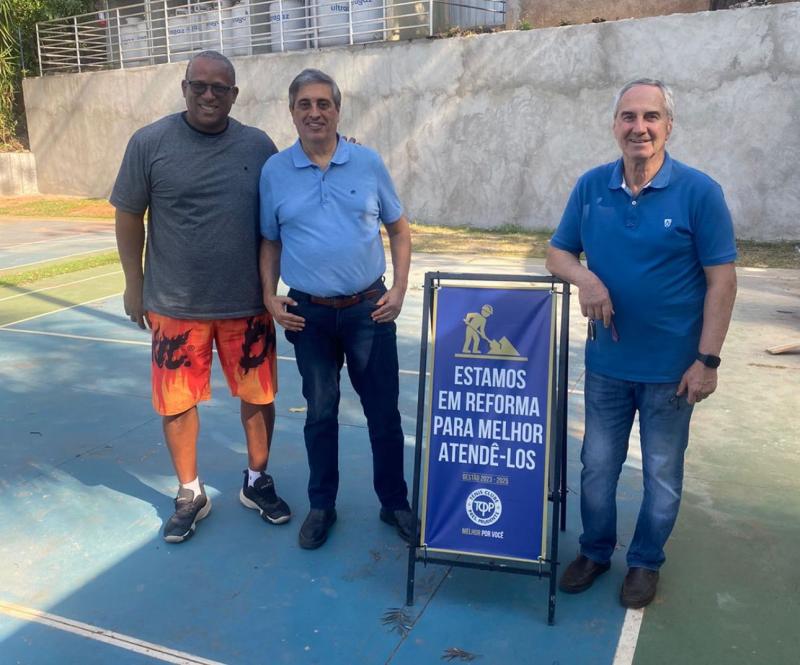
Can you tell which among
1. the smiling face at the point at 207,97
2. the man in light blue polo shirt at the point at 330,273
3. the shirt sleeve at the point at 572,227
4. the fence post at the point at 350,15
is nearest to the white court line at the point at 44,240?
the fence post at the point at 350,15

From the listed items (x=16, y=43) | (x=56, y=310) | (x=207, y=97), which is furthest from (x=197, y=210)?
(x=16, y=43)

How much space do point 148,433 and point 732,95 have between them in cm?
1228

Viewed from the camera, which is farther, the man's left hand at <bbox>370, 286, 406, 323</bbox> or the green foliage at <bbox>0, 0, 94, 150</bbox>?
the green foliage at <bbox>0, 0, 94, 150</bbox>

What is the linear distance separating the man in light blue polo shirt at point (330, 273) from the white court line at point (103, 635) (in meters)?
0.86

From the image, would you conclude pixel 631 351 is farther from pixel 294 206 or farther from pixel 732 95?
pixel 732 95

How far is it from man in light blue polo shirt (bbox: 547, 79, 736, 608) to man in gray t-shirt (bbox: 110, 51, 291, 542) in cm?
141

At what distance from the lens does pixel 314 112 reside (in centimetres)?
324

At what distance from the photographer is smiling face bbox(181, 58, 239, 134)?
333 cm

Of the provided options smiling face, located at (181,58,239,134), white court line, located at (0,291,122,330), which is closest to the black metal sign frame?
smiling face, located at (181,58,239,134)

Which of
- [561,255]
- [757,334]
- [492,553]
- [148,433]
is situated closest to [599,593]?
[492,553]

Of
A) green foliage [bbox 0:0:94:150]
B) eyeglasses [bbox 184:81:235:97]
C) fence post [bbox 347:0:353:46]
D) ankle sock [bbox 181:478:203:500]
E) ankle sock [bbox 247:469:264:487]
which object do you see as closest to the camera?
eyeglasses [bbox 184:81:235:97]

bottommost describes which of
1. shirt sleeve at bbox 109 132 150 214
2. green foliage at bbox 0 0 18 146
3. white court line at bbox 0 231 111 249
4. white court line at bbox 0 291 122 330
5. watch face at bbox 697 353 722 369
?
white court line at bbox 0 231 111 249

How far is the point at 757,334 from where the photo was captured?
7398 mm

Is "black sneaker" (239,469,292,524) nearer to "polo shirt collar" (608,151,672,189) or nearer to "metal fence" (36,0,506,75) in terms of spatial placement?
"polo shirt collar" (608,151,672,189)
